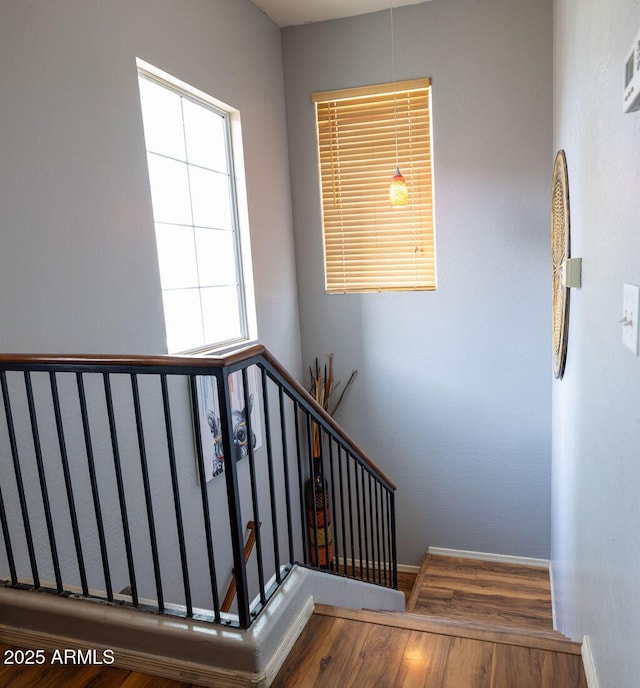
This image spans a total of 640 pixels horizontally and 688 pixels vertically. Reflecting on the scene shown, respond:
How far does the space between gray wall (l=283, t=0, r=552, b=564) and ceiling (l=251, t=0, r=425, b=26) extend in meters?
0.08

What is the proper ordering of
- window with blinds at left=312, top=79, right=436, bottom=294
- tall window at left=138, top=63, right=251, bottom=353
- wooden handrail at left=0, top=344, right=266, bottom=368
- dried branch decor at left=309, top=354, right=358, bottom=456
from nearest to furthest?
wooden handrail at left=0, top=344, right=266, bottom=368
tall window at left=138, top=63, right=251, bottom=353
window with blinds at left=312, top=79, right=436, bottom=294
dried branch decor at left=309, top=354, right=358, bottom=456

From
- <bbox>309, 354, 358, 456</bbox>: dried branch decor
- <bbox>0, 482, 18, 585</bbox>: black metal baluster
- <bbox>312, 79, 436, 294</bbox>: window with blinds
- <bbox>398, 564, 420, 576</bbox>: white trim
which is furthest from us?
<bbox>398, 564, 420, 576</bbox>: white trim

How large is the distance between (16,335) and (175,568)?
1.49 metres

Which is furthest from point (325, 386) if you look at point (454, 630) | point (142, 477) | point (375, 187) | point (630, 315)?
point (630, 315)

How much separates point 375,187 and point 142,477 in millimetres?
2864

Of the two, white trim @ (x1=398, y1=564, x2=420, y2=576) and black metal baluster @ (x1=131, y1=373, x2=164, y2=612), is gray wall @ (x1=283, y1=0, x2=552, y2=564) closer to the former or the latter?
white trim @ (x1=398, y1=564, x2=420, y2=576)

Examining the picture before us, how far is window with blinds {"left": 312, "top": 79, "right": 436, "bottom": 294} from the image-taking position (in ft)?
13.0

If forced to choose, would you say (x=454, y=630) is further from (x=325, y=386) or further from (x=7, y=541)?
(x=325, y=386)

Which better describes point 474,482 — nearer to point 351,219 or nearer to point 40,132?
point 351,219

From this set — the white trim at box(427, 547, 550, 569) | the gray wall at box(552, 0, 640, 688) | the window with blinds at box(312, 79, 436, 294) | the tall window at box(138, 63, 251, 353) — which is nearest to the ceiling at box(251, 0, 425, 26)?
the window with blinds at box(312, 79, 436, 294)

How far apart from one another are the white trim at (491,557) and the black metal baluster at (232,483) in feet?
10.6

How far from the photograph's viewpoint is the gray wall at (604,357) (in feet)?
3.59

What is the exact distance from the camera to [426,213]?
4016 millimetres

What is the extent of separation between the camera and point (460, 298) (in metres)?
3.97
